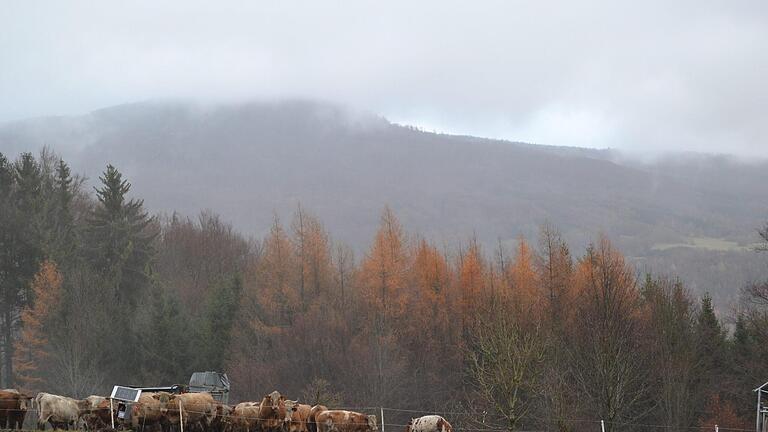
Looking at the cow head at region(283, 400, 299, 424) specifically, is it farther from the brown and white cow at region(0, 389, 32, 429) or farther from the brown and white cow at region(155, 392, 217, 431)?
the brown and white cow at region(0, 389, 32, 429)

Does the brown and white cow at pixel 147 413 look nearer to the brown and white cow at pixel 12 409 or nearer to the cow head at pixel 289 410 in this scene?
the cow head at pixel 289 410

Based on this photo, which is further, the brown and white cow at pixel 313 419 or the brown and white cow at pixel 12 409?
the brown and white cow at pixel 313 419

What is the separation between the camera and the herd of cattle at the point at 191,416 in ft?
102

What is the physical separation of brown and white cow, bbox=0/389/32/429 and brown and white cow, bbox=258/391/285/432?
9.99m

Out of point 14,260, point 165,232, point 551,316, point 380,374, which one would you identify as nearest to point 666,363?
point 551,316

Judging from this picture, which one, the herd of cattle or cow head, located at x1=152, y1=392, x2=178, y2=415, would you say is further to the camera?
the herd of cattle

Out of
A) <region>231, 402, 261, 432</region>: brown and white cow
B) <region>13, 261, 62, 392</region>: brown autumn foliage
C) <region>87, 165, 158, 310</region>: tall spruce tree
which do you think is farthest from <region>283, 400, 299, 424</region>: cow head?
<region>87, 165, 158, 310</region>: tall spruce tree

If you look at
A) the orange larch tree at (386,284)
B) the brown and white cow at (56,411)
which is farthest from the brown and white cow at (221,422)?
the orange larch tree at (386,284)

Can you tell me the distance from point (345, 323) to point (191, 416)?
104ft

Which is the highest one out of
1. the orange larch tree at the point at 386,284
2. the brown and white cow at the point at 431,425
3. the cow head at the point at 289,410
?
the orange larch tree at the point at 386,284

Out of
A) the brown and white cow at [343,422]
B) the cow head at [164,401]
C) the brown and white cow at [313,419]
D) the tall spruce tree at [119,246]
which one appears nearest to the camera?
the cow head at [164,401]

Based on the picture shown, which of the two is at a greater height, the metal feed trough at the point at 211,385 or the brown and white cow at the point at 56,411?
the brown and white cow at the point at 56,411

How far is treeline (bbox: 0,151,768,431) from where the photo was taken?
55156mm

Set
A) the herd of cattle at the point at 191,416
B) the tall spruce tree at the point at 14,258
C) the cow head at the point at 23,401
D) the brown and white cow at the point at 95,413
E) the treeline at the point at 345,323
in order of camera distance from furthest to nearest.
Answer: the tall spruce tree at the point at 14,258 < the treeline at the point at 345,323 < the cow head at the point at 23,401 < the brown and white cow at the point at 95,413 < the herd of cattle at the point at 191,416
